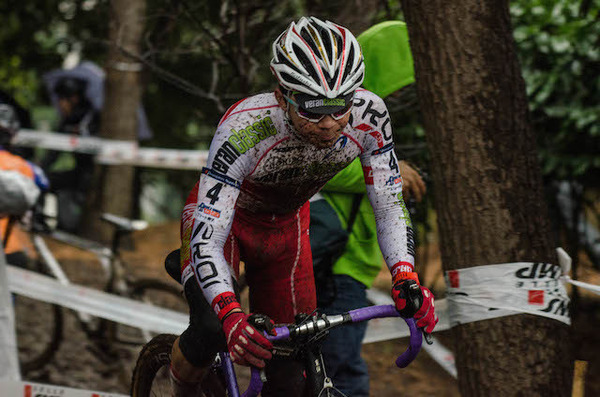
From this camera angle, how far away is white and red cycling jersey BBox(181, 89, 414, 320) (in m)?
3.06

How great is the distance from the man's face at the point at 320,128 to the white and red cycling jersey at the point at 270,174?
183 mm

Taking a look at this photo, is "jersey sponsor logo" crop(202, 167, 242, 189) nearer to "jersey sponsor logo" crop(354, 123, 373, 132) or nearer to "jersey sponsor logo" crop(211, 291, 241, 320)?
"jersey sponsor logo" crop(211, 291, 241, 320)

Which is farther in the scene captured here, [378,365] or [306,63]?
[378,365]

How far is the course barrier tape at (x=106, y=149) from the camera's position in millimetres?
10148

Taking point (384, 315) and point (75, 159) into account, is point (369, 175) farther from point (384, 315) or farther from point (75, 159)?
point (75, 159)

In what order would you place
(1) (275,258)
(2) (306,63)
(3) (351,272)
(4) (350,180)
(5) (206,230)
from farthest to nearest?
(3) (351,272) → (4) (350,180) → (1) (275,258) → (5) (206,230) → (2) (306,63)

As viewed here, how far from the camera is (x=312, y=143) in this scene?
3.02m

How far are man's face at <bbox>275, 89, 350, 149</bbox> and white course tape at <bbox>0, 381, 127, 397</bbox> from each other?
2347 mm

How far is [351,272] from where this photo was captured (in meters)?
4.36

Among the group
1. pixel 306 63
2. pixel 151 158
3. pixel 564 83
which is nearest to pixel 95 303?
pixel 306 63

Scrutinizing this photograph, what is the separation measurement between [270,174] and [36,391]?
7.71 ft

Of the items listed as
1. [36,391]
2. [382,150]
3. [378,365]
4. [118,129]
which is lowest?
[378,365]

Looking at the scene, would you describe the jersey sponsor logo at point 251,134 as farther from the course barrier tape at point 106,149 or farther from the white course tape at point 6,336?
the course barrier tape at point 106,149

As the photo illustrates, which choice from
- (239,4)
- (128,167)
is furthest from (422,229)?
(128,167)
